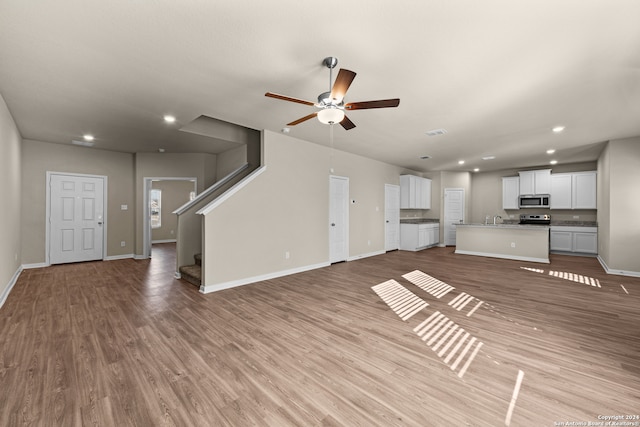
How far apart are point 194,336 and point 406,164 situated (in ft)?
23.5

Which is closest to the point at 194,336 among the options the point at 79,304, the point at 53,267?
the point at 79,304

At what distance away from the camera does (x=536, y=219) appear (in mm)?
8148

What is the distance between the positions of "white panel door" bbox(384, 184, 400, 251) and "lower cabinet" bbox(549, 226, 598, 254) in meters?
4.22

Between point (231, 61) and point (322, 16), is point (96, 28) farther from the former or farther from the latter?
point (322, 16)

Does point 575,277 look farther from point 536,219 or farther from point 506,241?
point 536,219

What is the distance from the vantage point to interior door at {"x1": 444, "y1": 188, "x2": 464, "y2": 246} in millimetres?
9289

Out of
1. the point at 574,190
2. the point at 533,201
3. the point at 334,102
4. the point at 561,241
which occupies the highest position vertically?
the point at 334,102

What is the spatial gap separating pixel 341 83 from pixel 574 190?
872 centimetres

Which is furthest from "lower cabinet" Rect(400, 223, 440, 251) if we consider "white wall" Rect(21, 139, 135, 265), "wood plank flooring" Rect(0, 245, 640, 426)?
"white wall" Rect(21, 139, 135, 265)

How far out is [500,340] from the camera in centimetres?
254

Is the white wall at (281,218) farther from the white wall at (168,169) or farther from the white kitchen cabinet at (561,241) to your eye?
the white kitchen cabinet at (561,241)

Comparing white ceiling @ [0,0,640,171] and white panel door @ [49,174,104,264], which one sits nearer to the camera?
white ceiling @ [0,0,640,171]

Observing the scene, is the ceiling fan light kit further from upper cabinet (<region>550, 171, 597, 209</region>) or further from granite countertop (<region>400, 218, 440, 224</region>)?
upper cabinet (<region>550, 171, 597, 209</region>)

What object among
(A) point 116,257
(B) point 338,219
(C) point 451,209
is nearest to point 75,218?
(A) point 116,257
